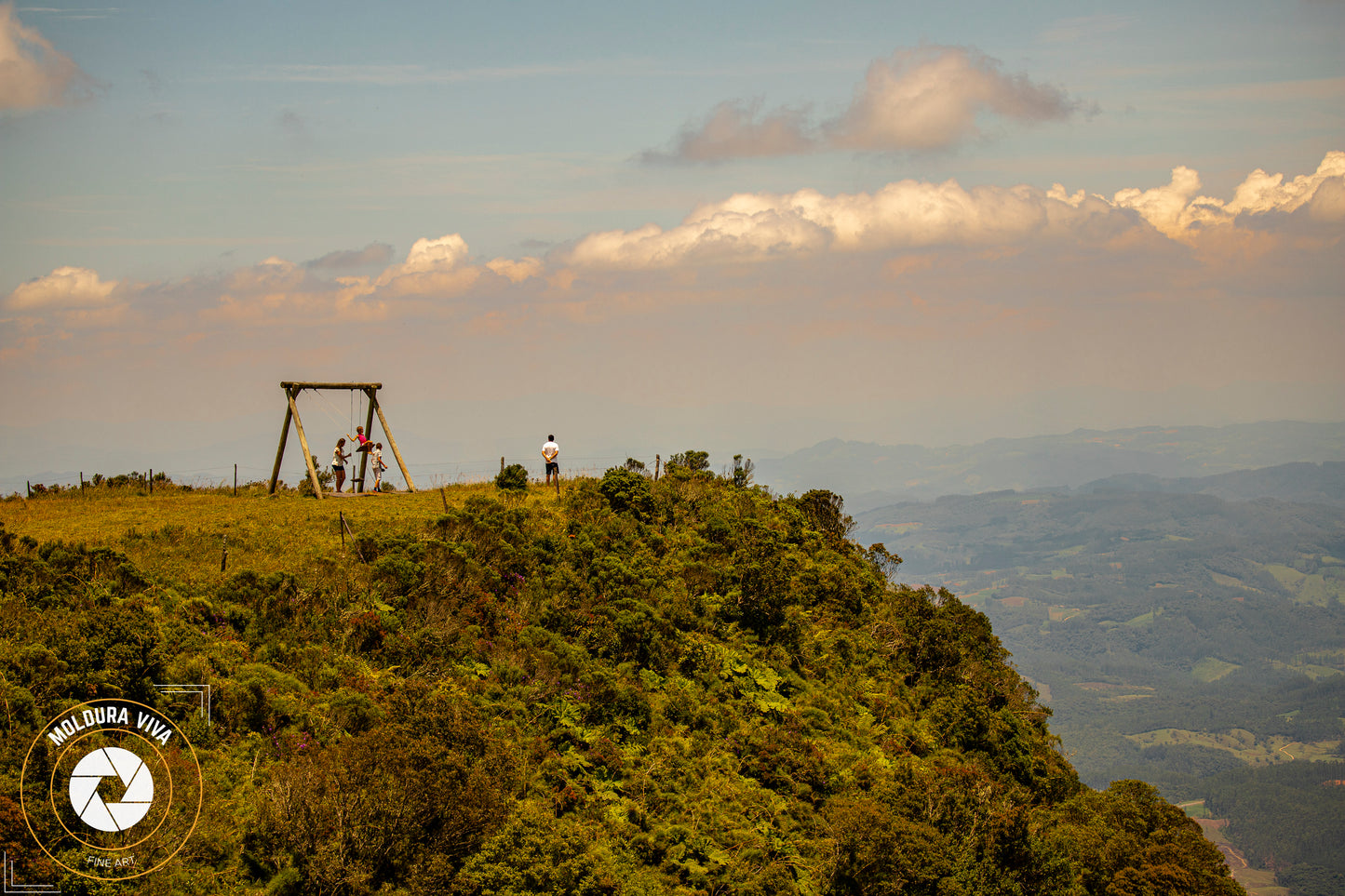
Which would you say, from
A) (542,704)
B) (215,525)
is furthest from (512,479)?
(542,704)

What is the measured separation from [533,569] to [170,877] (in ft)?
48.6

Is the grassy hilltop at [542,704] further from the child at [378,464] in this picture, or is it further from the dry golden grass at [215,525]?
the child at [378,464]

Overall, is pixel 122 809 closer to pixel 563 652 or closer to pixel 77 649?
pixel 77 649

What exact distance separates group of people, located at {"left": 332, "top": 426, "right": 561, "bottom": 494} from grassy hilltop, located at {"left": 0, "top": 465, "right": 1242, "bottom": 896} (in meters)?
1.63

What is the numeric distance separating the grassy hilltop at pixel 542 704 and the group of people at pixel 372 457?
163 cm

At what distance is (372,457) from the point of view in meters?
37.3

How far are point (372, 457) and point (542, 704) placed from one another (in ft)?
57.0

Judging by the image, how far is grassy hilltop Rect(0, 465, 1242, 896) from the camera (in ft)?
56.3

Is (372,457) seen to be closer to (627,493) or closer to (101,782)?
(627,493)

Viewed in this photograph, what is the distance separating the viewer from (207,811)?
54.4 feet

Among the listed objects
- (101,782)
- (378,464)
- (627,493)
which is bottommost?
(101,782)

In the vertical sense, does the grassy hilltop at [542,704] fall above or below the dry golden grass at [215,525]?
below

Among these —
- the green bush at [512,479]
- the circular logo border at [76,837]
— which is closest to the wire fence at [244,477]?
the green bush at [512,479]

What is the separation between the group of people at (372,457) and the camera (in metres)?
35.9
